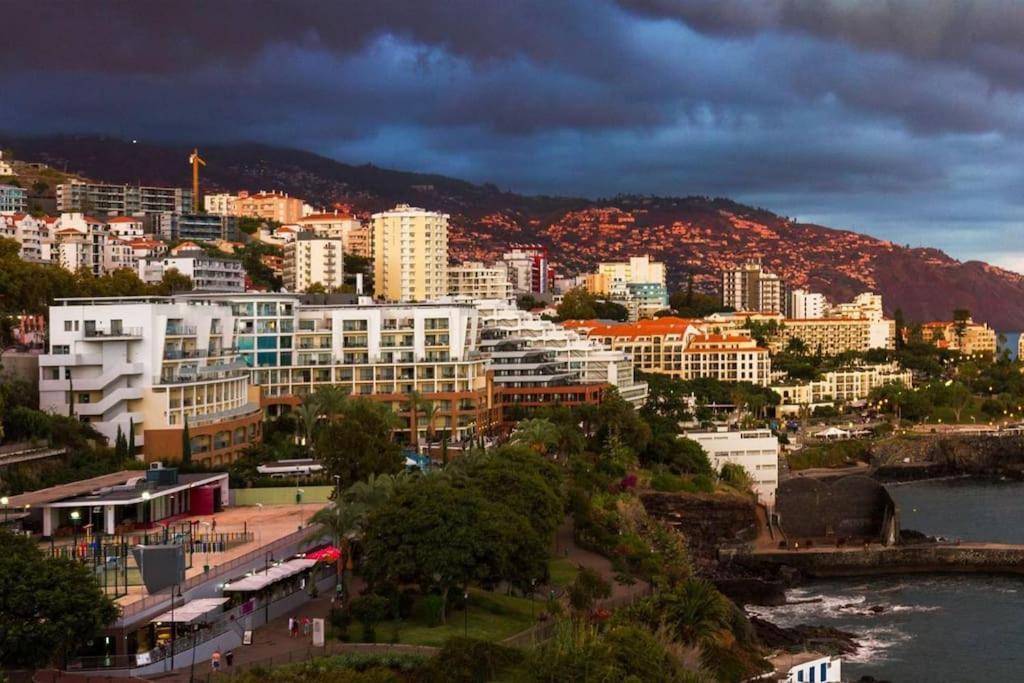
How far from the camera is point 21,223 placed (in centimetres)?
9244

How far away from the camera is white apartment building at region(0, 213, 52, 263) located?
9019 centimetres

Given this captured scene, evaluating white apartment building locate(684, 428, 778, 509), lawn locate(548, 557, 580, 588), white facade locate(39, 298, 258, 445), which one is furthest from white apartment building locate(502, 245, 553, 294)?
lawn locate(548, 557, 580, 588)

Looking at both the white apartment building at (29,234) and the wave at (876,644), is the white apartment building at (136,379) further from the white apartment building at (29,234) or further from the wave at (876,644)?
the white apartment building at (29,234)

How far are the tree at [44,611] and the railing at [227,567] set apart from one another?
4.20 feet

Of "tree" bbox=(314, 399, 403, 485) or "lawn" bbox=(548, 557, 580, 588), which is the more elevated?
"tree" bbox=(314, 399, 403, 485)

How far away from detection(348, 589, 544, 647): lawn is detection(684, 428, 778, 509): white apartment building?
30297 millimetres

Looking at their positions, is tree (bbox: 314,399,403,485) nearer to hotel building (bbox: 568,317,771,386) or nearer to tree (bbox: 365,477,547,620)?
Result: tree (bbox: 365,477,547,620)

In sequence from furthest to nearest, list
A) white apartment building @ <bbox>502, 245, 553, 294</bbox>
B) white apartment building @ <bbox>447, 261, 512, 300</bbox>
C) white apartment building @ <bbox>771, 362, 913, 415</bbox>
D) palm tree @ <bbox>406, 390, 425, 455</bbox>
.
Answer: white apartment building @ <bbox>502, 245, 553, 294</bbox>, white apartment building @ <bbox>447, 261, 512, 300</bbox>, white apartment building @ <bbox>771, 362, 913, 415</bbox>, palm tree @ <bbox>406, 390, 425, 455</bbox>

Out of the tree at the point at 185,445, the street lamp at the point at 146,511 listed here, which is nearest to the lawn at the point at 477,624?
the street lamp at the point at 146,511

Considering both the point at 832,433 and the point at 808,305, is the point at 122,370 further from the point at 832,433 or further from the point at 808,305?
the point at 808,305

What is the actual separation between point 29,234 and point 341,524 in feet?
222

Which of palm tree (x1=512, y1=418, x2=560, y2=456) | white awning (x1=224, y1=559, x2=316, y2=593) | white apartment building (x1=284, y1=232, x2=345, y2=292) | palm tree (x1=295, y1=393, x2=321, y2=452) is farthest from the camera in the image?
white apartment building (x1=284, y1=232, x2=345, y2=292)

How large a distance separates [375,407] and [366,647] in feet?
76.6

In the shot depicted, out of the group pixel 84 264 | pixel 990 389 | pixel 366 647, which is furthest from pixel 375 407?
pixel 990 389
